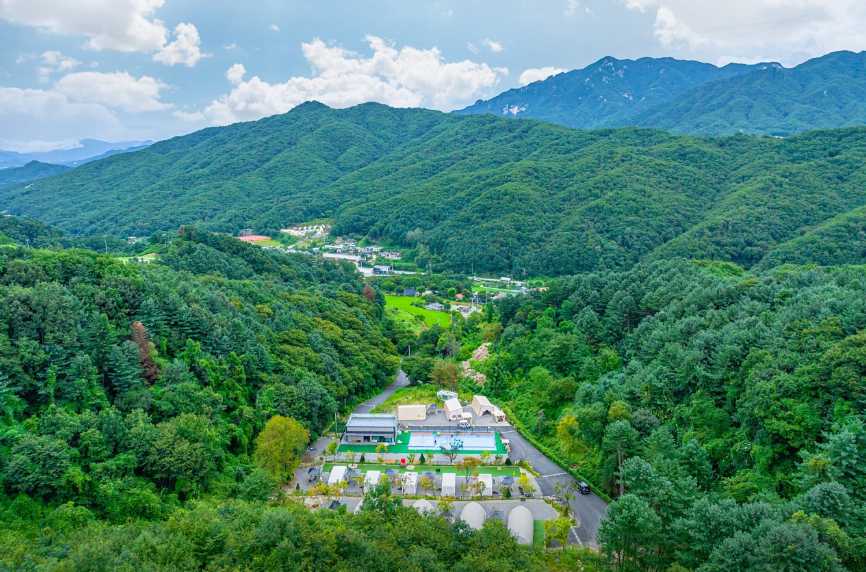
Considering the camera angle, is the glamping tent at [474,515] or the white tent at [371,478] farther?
the white tent at [371,478]

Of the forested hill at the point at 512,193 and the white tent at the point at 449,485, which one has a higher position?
the forested hill at the point at 512,193

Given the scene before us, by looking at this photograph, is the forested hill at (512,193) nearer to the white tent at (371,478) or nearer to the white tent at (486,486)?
the white tent at (486,486)

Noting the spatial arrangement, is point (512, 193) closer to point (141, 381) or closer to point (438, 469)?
point (438, 469)

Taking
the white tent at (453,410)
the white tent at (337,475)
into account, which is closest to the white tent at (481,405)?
the white tent at (453,410)

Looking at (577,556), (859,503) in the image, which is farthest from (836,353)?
(577,556)

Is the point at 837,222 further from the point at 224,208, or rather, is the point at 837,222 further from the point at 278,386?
the point at 224,208

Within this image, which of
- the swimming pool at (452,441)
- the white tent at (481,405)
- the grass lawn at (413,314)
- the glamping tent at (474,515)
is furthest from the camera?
the grass lawn at (413,314)
